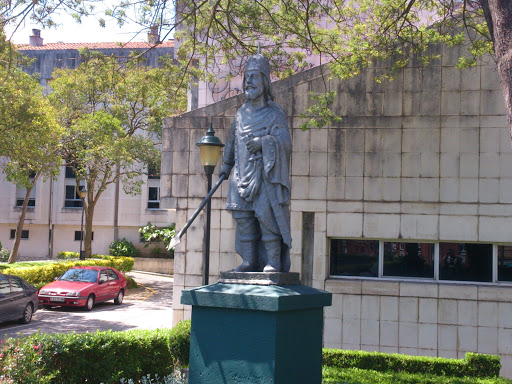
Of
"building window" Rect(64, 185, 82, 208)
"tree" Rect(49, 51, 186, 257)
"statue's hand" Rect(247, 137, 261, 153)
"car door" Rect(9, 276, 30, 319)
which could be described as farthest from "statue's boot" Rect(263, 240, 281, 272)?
"building window" Rect(64, 185, 82, 208)

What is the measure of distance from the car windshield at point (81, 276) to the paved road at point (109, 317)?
3.67 ft

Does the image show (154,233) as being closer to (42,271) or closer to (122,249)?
(122,249)

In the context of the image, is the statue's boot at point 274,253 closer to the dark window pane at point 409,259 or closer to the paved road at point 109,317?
the dark window pane at point 409,259

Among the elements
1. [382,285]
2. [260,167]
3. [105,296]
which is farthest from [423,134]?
[105,296]

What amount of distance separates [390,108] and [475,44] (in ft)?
6.64

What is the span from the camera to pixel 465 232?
41.2 ft

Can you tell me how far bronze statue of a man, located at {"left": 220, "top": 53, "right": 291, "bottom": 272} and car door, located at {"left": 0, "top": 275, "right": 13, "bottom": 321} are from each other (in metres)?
13.0

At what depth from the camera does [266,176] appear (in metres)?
6.91

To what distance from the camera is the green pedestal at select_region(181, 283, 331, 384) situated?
20.1ft

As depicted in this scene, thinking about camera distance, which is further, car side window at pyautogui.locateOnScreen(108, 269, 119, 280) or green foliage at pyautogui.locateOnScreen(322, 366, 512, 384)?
car side window at pyautogui.locateOnScreen(108, 269, 119, 280)

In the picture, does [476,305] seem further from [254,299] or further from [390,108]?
[254,299]

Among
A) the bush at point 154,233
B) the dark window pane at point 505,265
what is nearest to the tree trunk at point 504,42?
the dark window pane at point 505,265

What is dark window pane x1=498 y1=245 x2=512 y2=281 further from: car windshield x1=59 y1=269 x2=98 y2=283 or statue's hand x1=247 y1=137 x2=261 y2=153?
car windshield x1=59 y1=269 x2=98 y2=283

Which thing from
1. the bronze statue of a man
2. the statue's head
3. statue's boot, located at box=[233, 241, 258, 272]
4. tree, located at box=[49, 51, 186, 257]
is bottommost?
statue's boot, located at box=[233, 241, 258, 272]
